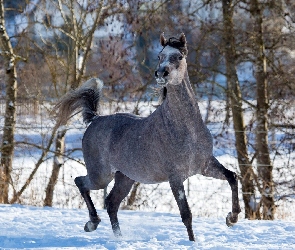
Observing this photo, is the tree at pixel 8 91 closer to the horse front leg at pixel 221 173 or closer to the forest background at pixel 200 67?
the forest background at pixel 200 67

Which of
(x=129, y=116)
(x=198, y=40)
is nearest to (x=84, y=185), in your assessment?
(x=129, y=116)

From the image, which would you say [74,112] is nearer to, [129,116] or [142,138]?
[129,116]

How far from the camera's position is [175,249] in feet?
15.3

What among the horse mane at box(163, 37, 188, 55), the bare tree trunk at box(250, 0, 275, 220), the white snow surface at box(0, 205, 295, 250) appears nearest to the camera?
the horse mane at box(163, 37, 188, 55)

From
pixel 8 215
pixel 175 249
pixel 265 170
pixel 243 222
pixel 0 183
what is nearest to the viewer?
pixel 175 249

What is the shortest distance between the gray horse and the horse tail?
58cm

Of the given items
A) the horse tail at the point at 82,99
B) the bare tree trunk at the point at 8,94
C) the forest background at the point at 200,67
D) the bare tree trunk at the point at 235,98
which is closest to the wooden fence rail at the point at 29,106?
the forest background at the point at 200,67

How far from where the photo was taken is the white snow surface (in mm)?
4973

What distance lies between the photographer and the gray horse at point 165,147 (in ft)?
16.0

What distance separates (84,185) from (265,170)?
17.1 feet

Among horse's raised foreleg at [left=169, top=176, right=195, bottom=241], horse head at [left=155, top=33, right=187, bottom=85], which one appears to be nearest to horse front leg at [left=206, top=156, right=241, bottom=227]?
horse's raised foreleg at [left=169, top=176, right=195, bottom=241]

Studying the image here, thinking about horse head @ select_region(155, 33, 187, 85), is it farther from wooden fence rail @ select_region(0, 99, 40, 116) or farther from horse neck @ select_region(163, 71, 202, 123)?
wooden fence rail @ select_region(0, 99, 40, 116)

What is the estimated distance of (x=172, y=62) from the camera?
15.4 feet

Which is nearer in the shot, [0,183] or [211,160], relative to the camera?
[211,160]
